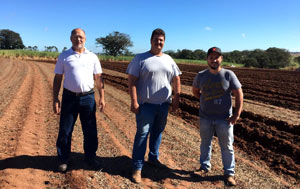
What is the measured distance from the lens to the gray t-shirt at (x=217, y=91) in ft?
9.00

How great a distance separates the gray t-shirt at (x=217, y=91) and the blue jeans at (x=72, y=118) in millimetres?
1492

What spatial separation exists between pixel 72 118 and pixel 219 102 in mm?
1920

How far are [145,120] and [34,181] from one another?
1.56 m

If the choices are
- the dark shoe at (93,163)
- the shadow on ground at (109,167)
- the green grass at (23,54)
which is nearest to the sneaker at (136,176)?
the shadow on ground at (109,167)

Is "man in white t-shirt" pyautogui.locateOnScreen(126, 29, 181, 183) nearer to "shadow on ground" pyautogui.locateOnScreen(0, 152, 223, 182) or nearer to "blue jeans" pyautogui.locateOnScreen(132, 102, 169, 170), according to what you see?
"blue jeans" pyautogui.locateOnScreen(132, 102, 169, 170)

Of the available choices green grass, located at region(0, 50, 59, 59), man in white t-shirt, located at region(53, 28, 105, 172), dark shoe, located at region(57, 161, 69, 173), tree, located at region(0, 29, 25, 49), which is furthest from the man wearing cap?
tree, located at region(0, 29, 25, 49)

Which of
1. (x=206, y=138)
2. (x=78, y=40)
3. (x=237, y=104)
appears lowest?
(x=206, y=138)

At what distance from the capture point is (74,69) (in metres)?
2.78

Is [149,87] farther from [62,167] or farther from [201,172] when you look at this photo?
[62,167]

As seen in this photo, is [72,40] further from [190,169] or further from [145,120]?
[190,169]

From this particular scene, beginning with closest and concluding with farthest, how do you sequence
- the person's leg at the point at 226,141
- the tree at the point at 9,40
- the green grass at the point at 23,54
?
the person's leg at the point at 226,141, the green grass at the point at 23,54, the tree at the point at 9,40

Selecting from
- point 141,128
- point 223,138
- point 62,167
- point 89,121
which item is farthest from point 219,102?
point 62,167

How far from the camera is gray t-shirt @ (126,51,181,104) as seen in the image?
8.99ft

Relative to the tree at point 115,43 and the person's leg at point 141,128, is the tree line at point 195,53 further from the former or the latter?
the person's leg at point 141,128
